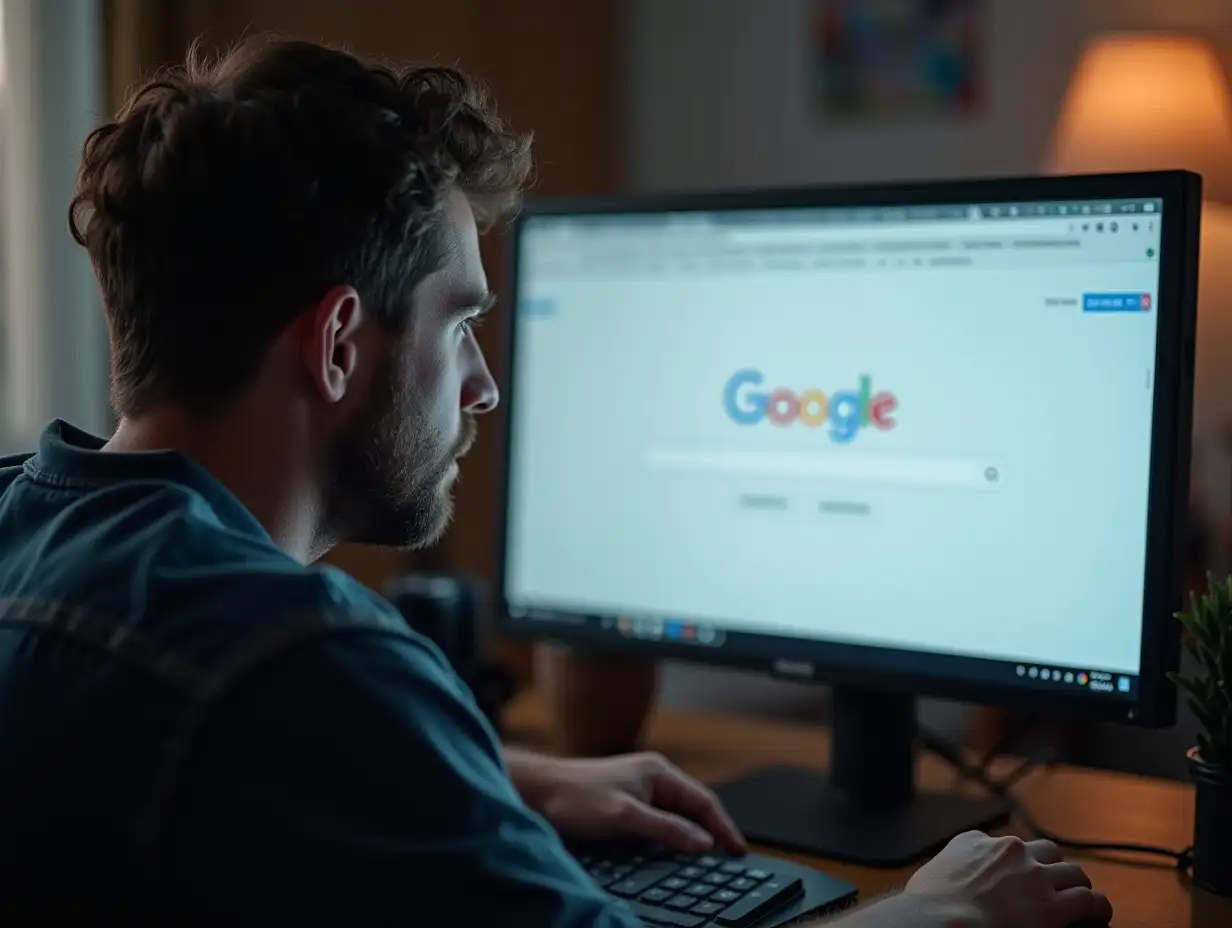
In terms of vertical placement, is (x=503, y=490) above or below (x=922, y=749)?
above

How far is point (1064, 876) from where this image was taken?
3.16 feet

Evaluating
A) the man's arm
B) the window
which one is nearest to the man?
the man's arm

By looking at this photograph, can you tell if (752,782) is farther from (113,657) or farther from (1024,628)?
(113,657)

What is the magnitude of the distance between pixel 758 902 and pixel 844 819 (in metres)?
0.25

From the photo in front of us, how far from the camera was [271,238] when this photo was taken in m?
0.86

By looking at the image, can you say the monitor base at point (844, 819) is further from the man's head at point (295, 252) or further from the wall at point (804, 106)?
the wall at point (804, 106)

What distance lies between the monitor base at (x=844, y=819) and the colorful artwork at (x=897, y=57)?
85.8 inches

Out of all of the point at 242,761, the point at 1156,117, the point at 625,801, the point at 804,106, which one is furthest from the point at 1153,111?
the point at 242,761

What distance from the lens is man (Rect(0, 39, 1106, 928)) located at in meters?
0.70

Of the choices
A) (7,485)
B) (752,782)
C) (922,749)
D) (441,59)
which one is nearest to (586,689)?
(752,782)

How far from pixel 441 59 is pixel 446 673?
6.36 feet

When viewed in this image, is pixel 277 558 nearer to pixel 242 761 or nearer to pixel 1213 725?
pixel 242 761

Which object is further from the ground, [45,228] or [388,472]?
[45,228]

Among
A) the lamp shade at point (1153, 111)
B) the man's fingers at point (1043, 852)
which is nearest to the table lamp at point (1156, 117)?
the lamp shade at point (1153, 111)
